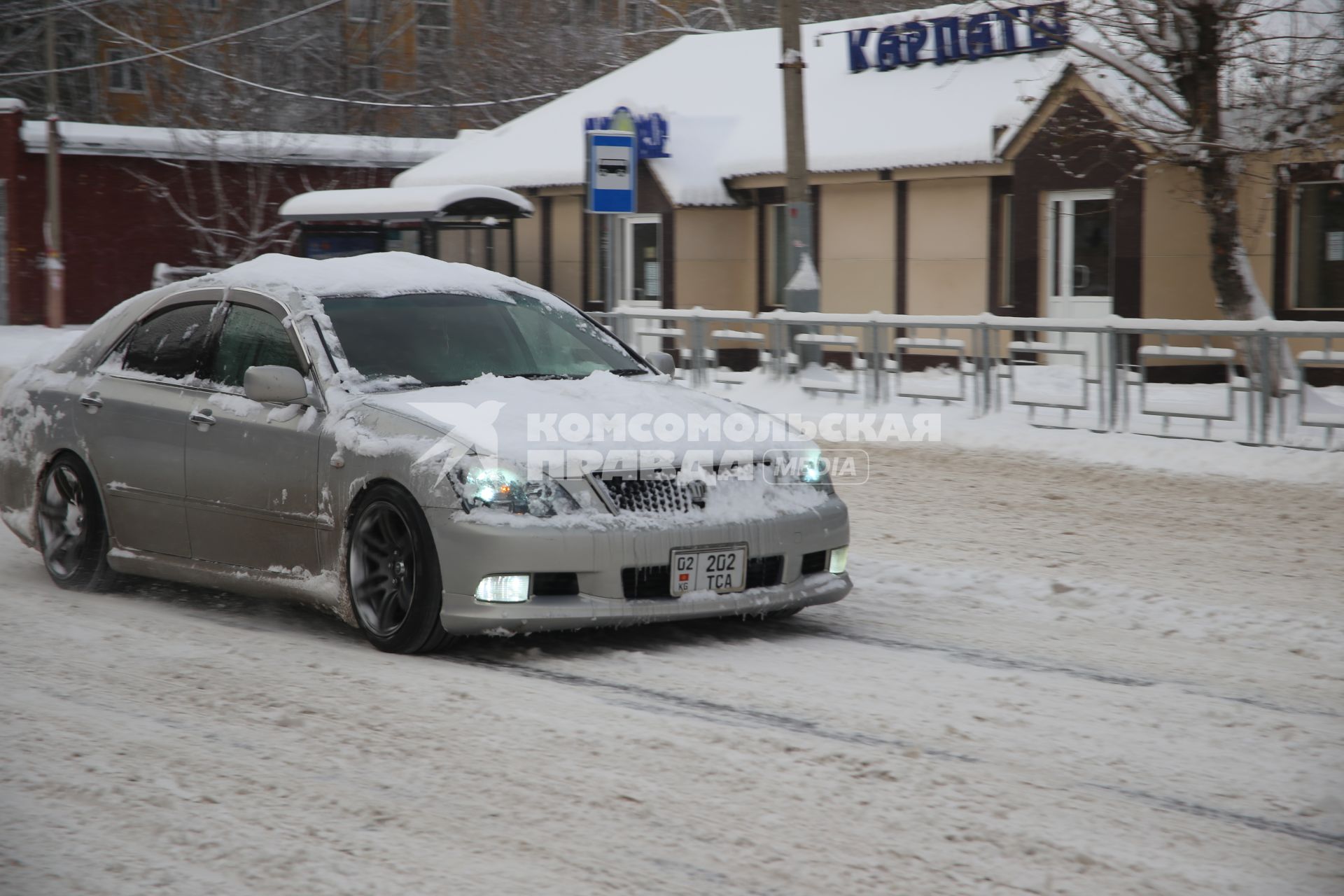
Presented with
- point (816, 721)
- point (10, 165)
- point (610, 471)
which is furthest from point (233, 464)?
point (10, 165)

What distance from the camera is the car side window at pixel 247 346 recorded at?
22.8 ft

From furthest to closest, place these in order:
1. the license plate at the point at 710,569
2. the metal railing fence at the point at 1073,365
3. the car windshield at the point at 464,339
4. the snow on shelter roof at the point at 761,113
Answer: the snow on shelter roof at the point at 761,113, the metal railing fence at the point at 1073,365, the car windshield at the point at 464,339, the license plate at the point at 710,569

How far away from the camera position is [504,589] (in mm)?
5930

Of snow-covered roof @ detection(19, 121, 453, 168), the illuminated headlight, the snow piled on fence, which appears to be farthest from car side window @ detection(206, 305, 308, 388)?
snow-covered roof @ detection(19, 121, 453, 168)

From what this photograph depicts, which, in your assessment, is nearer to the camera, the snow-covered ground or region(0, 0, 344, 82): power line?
the snow-covered ground

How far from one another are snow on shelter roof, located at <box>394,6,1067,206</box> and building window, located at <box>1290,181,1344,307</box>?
3.41 meters


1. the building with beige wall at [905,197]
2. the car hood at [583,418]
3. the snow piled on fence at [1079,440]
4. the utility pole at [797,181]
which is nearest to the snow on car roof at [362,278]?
the car hood at [583,418]

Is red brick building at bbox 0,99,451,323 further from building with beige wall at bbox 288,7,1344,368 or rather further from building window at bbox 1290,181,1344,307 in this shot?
building window at bbox 1290,181,1344,307

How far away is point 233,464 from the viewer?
22.4 ft

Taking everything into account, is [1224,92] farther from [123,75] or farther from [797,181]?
[123,75]

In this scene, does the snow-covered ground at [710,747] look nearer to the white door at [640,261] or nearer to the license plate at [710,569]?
the license plate at [710,569]

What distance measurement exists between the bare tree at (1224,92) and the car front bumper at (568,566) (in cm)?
1059

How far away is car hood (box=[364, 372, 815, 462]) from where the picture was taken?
6156 mm

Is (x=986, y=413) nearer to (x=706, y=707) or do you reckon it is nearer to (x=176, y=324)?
(x=176, y=324)
